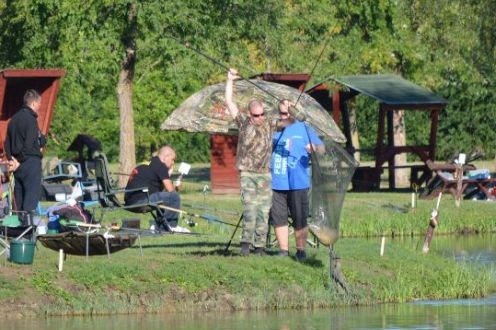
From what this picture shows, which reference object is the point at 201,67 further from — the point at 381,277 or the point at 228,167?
the point at 381,277

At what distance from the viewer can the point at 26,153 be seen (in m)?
17.3

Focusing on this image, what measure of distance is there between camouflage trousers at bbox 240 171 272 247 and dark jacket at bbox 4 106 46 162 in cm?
232

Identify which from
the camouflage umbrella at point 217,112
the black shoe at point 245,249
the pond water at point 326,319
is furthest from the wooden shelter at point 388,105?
the pond water at point 326,319

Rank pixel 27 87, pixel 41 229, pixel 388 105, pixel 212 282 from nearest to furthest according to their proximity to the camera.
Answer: pixel 212 282 < pixel 41 229 < pixel 27 87 < pixel 388 105

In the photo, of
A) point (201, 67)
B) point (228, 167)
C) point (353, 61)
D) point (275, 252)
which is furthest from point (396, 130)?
point (275, 252)

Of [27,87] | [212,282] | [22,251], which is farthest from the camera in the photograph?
[27,87]

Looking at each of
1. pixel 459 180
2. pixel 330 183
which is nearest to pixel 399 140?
pixel 459 180

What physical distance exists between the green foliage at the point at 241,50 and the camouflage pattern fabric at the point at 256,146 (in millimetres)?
11030

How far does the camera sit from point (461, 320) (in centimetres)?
1520

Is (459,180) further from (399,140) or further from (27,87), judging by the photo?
(399,140)

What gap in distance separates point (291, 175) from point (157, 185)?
4309 mm

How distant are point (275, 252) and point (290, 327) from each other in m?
3.05

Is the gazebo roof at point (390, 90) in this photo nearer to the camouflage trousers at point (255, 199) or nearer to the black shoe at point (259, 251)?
the black shoe at point (259, 251)

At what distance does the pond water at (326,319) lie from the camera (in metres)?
14.7
